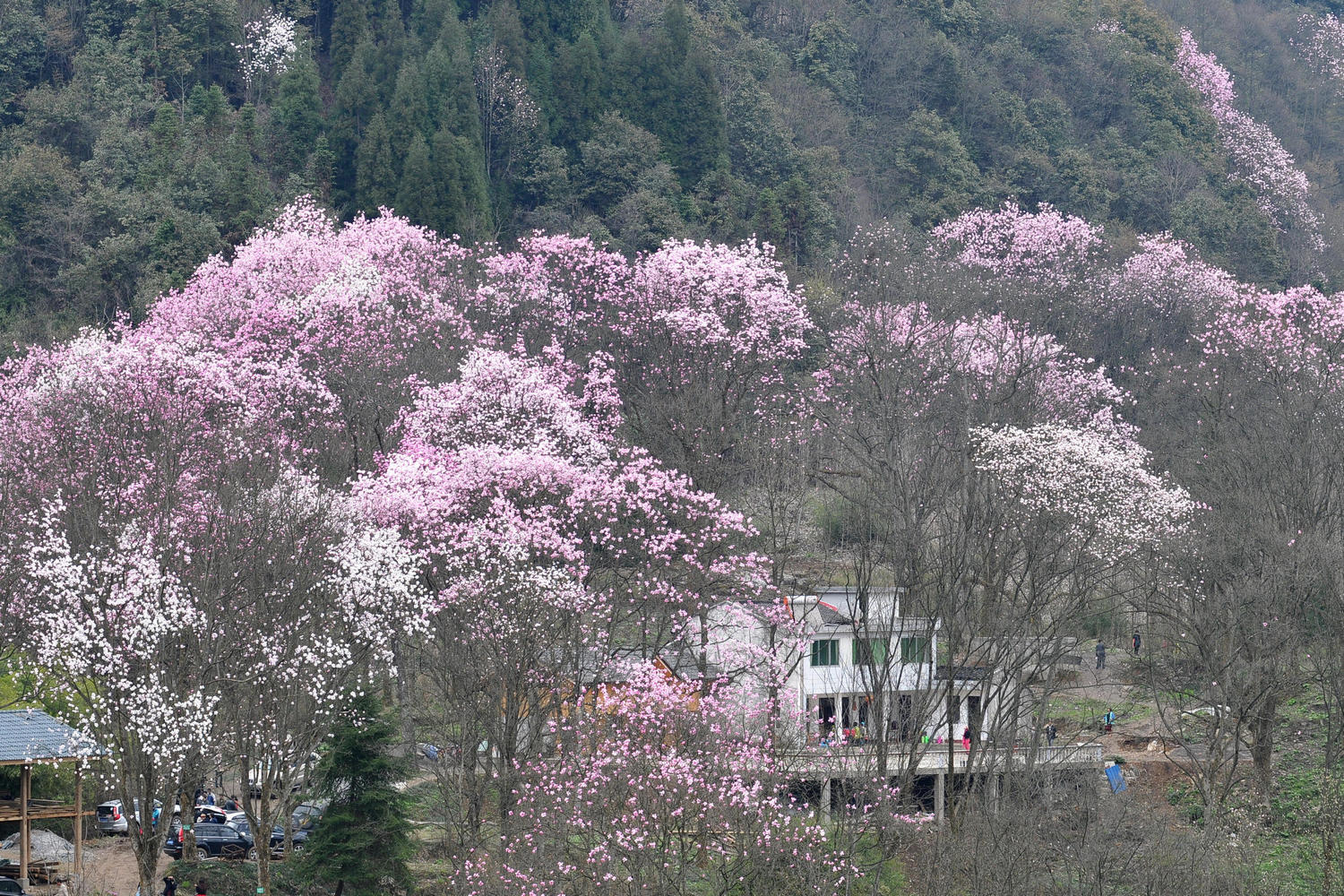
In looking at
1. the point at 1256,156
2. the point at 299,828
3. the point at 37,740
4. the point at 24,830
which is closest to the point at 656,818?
the point at 37,740

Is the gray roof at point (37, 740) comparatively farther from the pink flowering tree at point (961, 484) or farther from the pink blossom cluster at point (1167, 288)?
the pink blossom cluster at point (1167, 288)

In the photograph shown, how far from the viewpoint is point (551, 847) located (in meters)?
24.4

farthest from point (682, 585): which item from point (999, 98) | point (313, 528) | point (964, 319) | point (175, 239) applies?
point (999, 98)

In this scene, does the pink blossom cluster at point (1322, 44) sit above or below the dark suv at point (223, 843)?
above

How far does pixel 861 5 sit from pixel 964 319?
34.9m

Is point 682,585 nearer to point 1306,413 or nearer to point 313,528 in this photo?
point 313,528

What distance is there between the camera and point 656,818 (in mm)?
22734

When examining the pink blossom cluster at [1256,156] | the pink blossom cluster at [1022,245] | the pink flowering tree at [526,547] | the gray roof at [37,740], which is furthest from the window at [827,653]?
the pink blossom cluster at [1256,156]

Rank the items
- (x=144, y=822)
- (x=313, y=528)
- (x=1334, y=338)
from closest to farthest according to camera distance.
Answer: (x=144, y=822) < (x=313, y=528) < (x=1334, y=338)

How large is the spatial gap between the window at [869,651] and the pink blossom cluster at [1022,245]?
1078 inches

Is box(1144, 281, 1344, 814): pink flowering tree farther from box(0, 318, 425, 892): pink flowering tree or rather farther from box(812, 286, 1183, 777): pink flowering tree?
box(0, 318, 425, 892): pink flowering tree

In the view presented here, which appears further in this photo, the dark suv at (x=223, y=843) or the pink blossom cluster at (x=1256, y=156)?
the pink blossom cluster at (x=1256, y=156)

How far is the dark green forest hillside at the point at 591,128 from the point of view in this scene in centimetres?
5603

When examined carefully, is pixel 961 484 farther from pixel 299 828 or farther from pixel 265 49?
pixel 265 49
